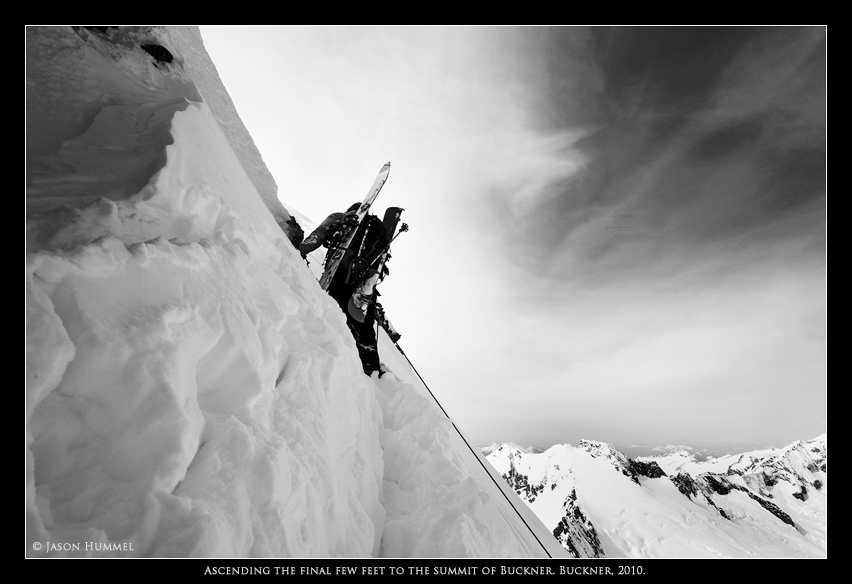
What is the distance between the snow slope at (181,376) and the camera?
7.41 feet

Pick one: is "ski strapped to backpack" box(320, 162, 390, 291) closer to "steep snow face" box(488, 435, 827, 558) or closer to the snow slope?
the snow slope

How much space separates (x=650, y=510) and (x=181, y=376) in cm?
8674

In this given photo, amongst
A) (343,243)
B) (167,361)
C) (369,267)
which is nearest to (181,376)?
(167,361)

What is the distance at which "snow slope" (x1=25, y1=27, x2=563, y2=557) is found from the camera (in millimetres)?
2258

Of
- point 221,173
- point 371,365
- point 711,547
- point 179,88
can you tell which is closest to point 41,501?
point 221,173

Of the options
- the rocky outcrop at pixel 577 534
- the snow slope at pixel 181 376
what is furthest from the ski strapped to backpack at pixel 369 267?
the rocky outcrop at pixel 577 534

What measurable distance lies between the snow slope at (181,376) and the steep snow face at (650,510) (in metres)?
54.9

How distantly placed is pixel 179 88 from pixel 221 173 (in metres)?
2.55

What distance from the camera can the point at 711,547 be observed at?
54.5 m

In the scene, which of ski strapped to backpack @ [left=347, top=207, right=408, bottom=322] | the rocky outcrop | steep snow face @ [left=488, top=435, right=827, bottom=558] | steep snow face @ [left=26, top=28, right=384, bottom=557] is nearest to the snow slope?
steep snow face @ [left=26, top=28, right=384, bottom=557]

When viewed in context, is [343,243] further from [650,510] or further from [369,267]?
[650,510]
